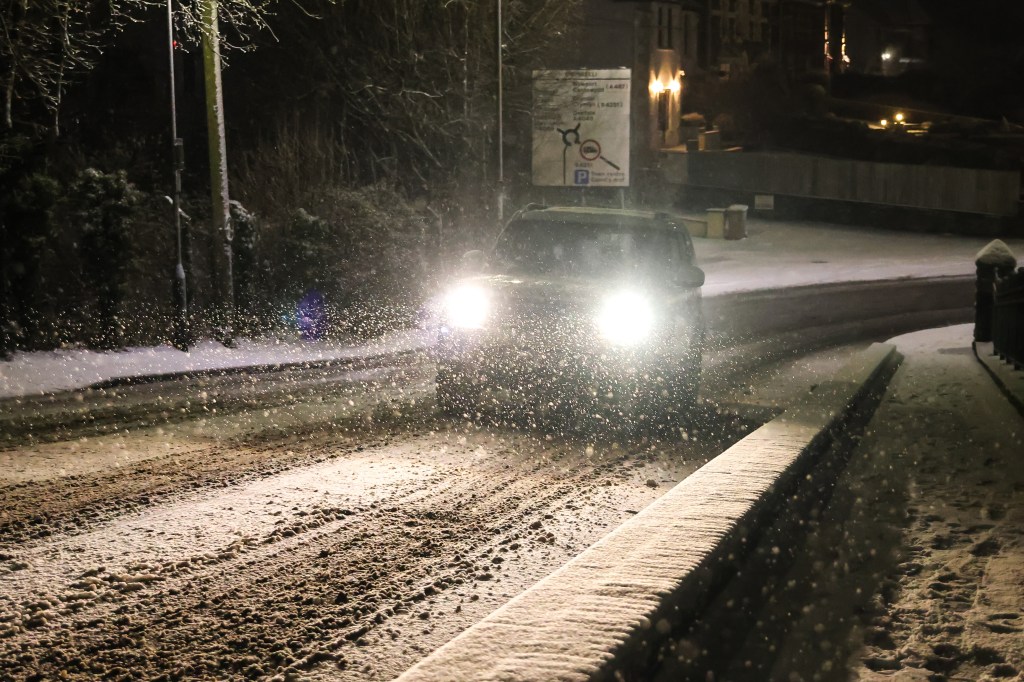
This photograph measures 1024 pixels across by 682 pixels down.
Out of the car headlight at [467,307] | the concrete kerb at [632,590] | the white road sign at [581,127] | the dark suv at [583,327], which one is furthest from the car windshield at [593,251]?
the white road sign at [581,127]

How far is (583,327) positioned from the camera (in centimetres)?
→ 1062

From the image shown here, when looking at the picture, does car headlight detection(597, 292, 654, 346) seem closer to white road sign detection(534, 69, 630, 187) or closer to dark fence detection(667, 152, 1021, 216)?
white road sign detection(534, 69, 630, 187)

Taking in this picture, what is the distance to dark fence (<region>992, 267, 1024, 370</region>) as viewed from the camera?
13.4 metres

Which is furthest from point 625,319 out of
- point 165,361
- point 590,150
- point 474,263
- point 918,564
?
point 590,150

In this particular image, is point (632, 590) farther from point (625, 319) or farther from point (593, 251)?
point (593, 251)

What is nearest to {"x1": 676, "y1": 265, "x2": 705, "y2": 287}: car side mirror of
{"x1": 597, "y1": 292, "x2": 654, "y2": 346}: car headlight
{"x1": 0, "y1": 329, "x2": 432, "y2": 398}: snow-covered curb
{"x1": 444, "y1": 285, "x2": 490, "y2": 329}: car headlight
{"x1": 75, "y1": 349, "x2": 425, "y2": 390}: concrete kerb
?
{"x1": 597, "y1": 292, "x2": 654, "y2": 346}: car headlight

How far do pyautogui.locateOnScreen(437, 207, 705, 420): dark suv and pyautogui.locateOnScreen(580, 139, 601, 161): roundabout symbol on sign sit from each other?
23.0 m

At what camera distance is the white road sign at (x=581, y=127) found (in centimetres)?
3406

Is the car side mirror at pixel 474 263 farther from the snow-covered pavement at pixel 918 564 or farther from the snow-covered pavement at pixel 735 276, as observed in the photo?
the snow-covered pavement at pixel 735 276

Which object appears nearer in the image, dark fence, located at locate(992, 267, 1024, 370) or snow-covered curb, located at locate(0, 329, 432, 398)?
dark fence, located at locate(992, 267, 1024, 370)

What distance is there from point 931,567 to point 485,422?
5.18 metres

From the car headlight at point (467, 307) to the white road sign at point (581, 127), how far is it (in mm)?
23341

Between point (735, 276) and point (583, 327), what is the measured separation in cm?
2131

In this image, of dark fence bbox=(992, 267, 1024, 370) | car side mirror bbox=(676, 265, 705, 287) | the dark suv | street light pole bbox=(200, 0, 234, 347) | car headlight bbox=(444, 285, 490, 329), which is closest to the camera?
the dark suv
